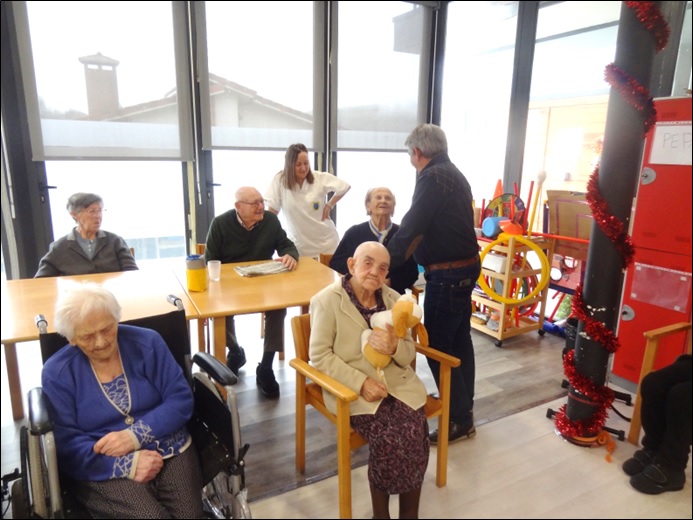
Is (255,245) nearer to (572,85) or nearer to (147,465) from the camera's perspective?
(147,465)

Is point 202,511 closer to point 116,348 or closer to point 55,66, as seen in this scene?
point 116,348

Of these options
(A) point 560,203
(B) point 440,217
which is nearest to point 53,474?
(B) point 440,217

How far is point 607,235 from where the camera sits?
161 cm

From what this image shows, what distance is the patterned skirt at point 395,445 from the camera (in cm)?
144

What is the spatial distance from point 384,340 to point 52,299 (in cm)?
137

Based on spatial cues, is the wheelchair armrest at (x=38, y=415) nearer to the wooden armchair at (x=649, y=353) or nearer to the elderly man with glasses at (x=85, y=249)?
the elderly man with glasses at (x=85, y=249)

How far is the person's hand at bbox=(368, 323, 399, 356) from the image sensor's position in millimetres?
1590

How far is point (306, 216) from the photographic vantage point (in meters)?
3.02

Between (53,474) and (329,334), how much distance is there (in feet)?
2.81

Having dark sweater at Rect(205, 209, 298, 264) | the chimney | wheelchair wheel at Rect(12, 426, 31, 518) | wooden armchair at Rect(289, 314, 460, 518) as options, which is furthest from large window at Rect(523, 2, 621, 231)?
the chimney

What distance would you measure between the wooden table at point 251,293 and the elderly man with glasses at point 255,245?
108 mm

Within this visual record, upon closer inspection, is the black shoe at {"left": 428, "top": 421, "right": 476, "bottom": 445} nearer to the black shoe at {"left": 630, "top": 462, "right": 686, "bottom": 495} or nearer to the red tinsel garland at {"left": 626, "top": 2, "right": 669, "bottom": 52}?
the black shoe at {"left": 630, "top": 462, "right": 686, "bottom": 495}

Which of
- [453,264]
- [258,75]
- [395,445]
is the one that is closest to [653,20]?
[453,264]

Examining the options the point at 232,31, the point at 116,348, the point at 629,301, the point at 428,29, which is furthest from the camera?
the point at 428,29
